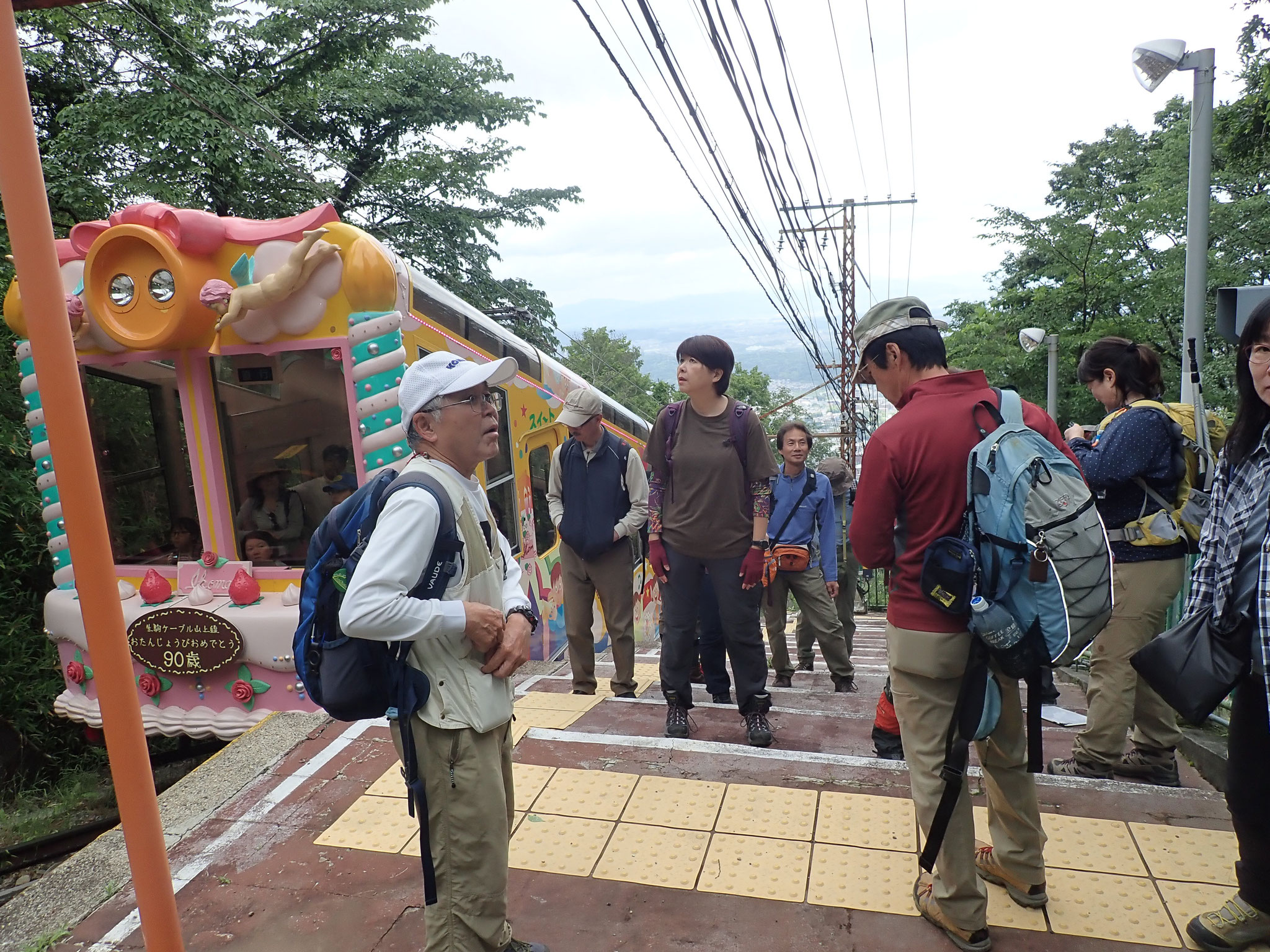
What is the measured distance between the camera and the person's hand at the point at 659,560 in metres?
4.24

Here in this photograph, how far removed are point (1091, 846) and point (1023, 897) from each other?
1.60ft

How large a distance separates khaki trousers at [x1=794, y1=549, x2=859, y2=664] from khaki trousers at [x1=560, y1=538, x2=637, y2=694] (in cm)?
161

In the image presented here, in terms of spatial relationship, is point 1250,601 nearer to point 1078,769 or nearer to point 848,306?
point 1078,769

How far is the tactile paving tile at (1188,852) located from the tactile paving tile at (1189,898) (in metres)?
0.03

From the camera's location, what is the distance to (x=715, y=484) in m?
4.05

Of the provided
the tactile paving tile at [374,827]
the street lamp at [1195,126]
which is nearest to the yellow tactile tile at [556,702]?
the tactile paving tile at [374,827]

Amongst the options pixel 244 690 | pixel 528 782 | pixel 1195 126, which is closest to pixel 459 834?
pixel 528 782

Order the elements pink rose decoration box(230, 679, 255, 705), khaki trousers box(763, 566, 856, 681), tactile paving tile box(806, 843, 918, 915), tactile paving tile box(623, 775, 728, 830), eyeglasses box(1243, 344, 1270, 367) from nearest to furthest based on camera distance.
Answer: eyeglasses box(1243, 344, 1270, 367) < tactile paving tile box(806, 843, 918, 915) < tactile paving tile box(623, 775, 728, 830) < pink rose decoration box(230, 679, 255, 705) < khaki trousers box(763, 566, 856, 681)

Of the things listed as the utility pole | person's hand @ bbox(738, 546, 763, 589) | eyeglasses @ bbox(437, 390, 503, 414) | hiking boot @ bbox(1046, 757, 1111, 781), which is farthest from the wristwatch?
the utility pole

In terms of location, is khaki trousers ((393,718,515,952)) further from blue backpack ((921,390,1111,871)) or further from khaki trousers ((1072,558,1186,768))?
khaki trousers ((1072,558,1186,768))

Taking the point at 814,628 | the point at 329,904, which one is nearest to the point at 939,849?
the point at 329,904

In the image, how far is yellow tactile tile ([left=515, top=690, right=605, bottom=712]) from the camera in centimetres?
475

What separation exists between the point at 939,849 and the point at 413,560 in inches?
69.9

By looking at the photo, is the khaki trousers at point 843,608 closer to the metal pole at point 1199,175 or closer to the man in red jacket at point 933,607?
the metal pole at point 1199,175
